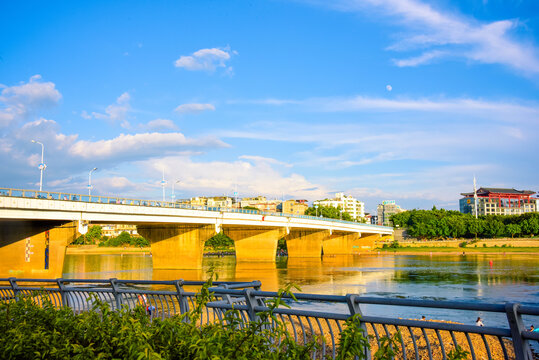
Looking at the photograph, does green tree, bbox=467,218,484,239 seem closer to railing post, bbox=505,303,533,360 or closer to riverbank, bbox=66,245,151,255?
riverbank, bbox=66,245,151,255

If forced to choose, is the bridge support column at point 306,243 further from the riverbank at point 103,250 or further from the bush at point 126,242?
the bush at point 126,242

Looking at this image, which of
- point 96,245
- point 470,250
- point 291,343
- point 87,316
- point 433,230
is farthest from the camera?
point 96,245

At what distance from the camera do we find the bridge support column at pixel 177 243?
62.6m

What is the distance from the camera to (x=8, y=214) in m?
37.4

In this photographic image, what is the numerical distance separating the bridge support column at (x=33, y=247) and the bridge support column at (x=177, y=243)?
18.8 metres

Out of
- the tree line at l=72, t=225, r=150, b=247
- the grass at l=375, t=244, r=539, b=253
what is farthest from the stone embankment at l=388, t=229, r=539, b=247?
the tree line at l=72, t=225, r=150, b=247

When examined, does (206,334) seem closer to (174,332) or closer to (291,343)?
(174,332)

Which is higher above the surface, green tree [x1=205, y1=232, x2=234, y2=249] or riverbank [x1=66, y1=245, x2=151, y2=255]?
green tree [x1=205, y1=232, x2=234, y2=249]

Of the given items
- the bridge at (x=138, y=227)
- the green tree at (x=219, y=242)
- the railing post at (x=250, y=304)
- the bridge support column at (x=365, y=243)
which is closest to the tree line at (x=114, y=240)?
the green tree at (x=219, y=242)

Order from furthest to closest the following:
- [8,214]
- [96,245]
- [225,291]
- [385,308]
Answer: [96,245] < [8,214] < [385,308] < [225,291]

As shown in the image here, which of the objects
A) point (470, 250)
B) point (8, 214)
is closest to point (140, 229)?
point (8, 214)

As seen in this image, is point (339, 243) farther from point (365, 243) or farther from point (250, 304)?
point (250, 304)

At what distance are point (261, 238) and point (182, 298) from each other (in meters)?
74.3

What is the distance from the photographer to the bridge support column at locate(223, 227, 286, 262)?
81562mm
